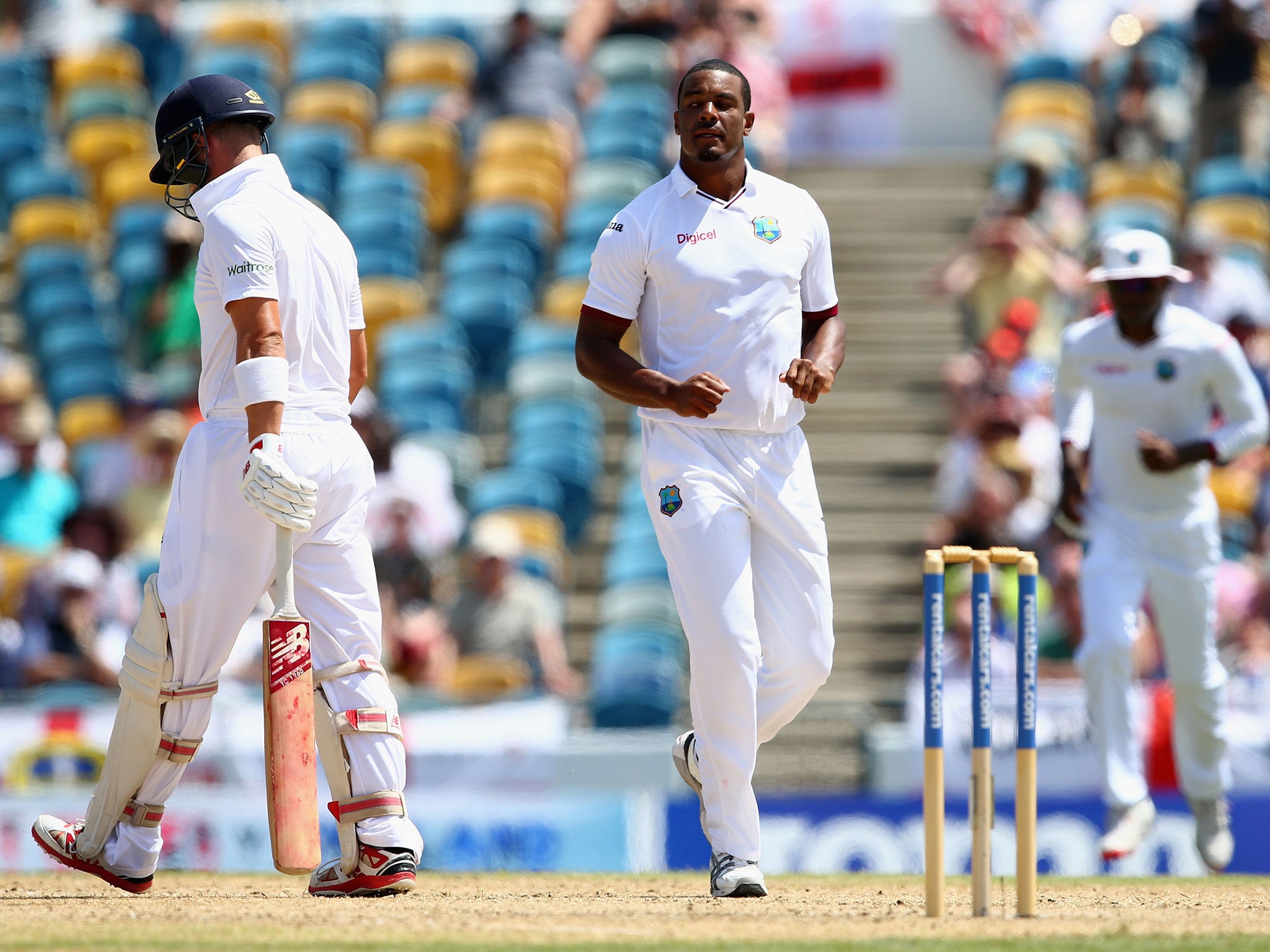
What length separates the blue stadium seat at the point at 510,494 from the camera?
43.8 ft

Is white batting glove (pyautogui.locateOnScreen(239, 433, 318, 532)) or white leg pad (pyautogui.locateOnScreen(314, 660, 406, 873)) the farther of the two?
white leg pad (pyautogui.locateOnScreen(314, 660, 406, 873))

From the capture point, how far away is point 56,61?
19.2 m

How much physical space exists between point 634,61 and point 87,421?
5762 mm

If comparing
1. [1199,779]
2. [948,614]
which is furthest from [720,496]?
[948,614]

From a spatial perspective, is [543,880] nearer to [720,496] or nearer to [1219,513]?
[720,496]

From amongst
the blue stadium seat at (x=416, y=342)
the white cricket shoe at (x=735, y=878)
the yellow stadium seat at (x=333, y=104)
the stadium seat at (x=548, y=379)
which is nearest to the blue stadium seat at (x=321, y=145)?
the yellow stadium seat at (x=333, y=104)

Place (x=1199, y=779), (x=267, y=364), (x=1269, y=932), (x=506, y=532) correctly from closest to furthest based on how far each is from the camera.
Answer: (x=1269, y=932), (x=267, y=364), (x=1199, y=779), (x=506, y=532)

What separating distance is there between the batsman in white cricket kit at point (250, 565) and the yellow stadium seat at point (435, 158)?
10432 millimetres

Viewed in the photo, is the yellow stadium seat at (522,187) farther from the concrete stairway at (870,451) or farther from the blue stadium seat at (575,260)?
the concrete stairway at (870,451)

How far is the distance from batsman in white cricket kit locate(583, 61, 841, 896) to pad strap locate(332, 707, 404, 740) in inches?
39.8

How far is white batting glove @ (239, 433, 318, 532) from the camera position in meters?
6.08

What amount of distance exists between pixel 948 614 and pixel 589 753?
2.28 meters

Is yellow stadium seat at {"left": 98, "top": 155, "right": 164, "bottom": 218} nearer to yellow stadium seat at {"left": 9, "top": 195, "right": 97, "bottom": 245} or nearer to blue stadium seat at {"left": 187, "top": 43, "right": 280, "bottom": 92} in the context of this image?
yellow stadium seat at {"left": 9, "top": 195, "right": 97, "bottom": 245}

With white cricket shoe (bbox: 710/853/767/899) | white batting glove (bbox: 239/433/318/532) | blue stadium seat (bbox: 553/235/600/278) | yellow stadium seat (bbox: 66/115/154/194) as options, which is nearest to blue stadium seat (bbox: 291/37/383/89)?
yellow stadium seat (bbox: 66/115/154/194)
